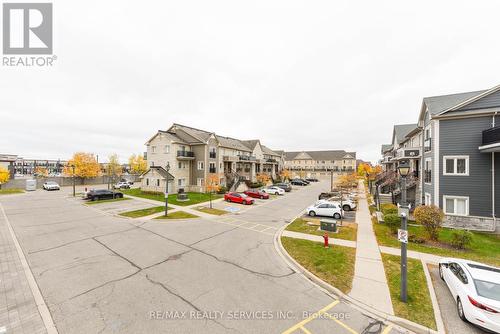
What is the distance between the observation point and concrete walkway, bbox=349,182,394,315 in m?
6.44

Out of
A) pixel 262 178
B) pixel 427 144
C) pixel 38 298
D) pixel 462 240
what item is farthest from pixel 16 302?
pixel 262 178

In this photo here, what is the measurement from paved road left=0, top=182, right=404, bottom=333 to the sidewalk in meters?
0.36

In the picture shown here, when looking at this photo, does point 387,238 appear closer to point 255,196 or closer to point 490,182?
point 490,182

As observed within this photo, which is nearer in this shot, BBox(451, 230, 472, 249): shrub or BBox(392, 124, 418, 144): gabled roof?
BBox(451, 230, 472, 249): shrub

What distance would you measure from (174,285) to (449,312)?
919 centimetres

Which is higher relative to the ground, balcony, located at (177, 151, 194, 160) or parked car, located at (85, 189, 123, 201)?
balcony, located at (177, 151, 194, 160)

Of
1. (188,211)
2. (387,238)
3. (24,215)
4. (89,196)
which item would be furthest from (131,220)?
(387,238)

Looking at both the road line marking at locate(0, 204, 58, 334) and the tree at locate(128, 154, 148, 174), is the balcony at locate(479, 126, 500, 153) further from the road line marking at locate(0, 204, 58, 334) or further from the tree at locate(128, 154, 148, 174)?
the tree at locate(128, 154, 148, 174)

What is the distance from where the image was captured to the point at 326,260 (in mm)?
9211

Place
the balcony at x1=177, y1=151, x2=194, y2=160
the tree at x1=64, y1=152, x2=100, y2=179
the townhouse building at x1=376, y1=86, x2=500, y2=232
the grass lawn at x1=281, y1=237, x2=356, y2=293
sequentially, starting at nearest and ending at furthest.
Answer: the grass lawn at x1=281, y1=237, x2=356, y2=293, the townhouse building at x1=376, y1=86, x2=500, y2=232, the balcony at x1=177, y1=151, x2=194, y2=160, the tree at x1=64, y1=152, x2=100, y2=179

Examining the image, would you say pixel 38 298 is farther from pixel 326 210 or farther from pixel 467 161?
pixel 467 161

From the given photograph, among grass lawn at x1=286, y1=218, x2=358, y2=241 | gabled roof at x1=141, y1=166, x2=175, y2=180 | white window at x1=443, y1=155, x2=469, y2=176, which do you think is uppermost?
white window at x1=443, y1=155, x2=469, y2=176

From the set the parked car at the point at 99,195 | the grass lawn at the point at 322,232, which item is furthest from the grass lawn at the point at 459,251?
the parked car at the point at 99,195

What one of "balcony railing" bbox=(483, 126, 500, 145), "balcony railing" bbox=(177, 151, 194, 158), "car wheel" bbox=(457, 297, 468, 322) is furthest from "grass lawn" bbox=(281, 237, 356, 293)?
"balcony railing" bbox=(177, 151, 194, 158)
